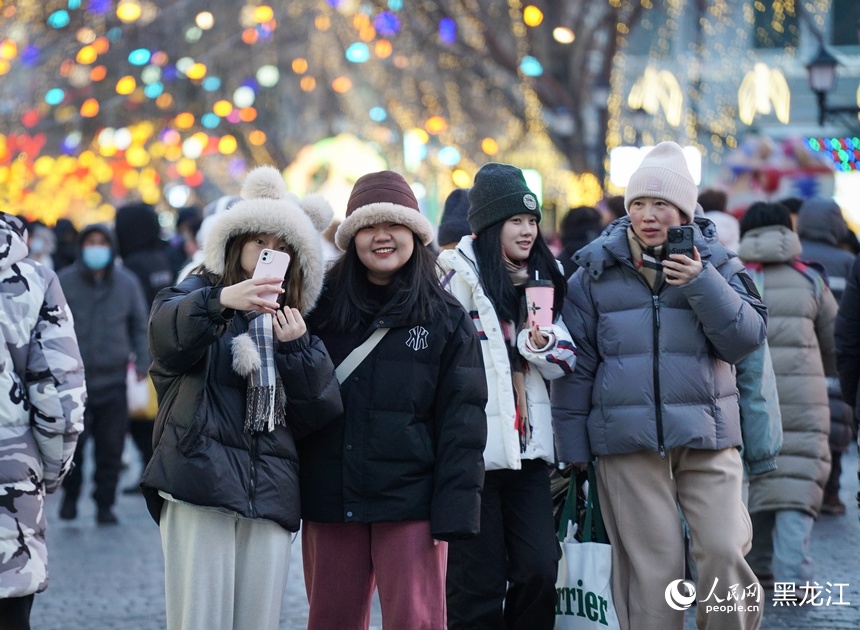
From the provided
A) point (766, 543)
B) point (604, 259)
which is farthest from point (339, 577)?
point (766, 543)

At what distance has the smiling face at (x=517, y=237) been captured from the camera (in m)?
6.02

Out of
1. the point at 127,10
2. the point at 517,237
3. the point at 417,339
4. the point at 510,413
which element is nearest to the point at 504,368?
the point at 510,413

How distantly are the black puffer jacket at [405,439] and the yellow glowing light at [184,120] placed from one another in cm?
2953

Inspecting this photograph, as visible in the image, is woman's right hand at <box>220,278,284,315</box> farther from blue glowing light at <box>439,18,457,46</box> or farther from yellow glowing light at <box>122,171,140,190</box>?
yellow glowing light at <box>122,171,140,190</box>

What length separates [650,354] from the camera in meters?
5.70

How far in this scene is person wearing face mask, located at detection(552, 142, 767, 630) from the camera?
5648 mm

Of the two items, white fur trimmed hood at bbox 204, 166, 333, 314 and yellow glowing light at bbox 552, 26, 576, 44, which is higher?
yellow glowing light at bbox 552, 26, 576, 44

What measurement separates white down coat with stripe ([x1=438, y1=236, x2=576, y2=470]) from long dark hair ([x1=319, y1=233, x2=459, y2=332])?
1.61ft

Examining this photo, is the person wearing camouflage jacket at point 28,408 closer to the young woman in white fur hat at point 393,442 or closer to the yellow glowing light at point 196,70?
the young woman in white fur hat at point 393,442

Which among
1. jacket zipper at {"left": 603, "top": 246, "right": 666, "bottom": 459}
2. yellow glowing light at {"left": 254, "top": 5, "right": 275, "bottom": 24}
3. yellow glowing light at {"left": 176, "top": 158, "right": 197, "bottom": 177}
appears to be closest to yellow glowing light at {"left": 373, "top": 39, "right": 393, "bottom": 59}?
yellow glowing light at {"left": 254, "top": 5, "right": 275, "bottom": 24}

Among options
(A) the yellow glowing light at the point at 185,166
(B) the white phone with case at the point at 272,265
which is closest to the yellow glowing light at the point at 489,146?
(A) the yellow glowing light at the point at 185,166

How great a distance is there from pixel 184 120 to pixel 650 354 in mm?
29799

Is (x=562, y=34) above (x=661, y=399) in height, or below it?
above

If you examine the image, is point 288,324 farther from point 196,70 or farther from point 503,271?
point 196,70
